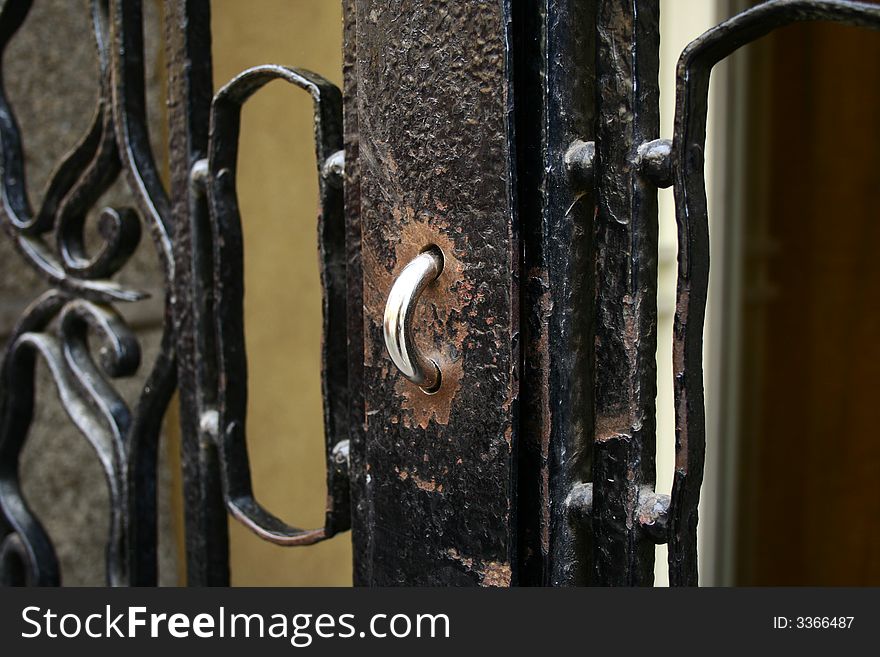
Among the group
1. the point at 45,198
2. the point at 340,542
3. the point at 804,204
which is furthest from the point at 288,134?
the point at 804,204

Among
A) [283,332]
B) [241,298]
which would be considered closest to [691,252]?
[241,298]

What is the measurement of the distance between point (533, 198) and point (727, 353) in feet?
4.07

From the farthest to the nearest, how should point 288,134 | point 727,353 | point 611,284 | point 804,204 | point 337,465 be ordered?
point 804,204, point 727,353, point 288,134, point 337,465, point 611,284

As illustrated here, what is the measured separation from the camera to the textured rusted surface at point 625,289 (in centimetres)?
37

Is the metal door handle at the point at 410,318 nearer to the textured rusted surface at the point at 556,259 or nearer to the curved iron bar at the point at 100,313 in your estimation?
the textured rusted surface at the point at 556,259

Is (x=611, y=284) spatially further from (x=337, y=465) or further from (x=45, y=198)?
(x=45, y=198)

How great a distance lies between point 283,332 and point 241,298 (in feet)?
1.82

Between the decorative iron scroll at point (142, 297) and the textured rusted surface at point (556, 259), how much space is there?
0.46 ft

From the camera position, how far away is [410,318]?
0.40m

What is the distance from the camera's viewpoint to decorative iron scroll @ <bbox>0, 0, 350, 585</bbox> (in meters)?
0.51

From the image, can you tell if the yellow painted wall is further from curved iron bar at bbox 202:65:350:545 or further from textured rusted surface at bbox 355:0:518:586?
textured rusted surface at bbox 355:0:518:586

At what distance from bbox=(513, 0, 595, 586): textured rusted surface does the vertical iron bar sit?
270 millimetres

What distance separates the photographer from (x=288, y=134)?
41.6 inches

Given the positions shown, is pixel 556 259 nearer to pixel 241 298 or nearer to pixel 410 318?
pixel 410 318
